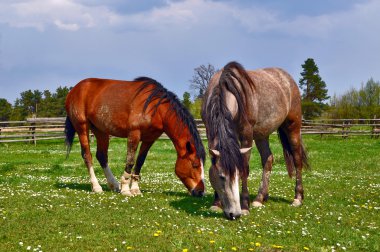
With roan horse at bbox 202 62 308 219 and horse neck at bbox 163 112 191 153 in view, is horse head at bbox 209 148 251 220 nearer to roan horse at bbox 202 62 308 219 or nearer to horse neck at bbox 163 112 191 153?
roan horse at bbox 202 62 308 219

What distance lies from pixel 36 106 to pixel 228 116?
295 feet

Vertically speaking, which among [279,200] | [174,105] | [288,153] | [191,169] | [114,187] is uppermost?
[174,105]

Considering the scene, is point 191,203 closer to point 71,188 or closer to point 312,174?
point 71,188

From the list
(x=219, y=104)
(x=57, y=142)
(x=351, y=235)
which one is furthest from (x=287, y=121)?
(x=57, y=142)

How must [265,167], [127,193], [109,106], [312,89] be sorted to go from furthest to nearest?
[312,89], [109,106], [127,193], [265,167]

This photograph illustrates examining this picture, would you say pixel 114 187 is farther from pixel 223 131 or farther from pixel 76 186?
pixel 223 131

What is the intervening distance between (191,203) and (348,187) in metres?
5.61

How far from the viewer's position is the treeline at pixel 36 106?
8554cm

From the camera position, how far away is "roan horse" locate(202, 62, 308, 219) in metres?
7.13

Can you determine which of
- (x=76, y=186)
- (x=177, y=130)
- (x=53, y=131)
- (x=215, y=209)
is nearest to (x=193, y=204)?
(x=215, y=209)

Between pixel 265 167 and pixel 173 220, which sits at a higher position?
pixel 265 167

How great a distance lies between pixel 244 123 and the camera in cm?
802

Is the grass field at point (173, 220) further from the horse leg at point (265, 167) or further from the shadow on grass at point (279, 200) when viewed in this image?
the horse leg at point (265, 167)

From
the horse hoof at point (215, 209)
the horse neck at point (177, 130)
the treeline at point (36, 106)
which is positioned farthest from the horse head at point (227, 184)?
the treeline at point (36, 106)
